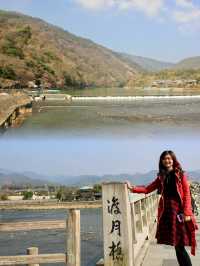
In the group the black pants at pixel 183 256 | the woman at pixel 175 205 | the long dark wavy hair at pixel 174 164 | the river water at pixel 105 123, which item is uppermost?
the long dark wavy hair at pixel 174 164

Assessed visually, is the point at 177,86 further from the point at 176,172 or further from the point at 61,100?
the point at 176,172

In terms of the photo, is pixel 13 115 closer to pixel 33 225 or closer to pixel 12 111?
pixel 12 111

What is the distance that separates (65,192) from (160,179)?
6208 centimetres

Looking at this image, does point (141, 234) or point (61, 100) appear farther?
point (61, 100)

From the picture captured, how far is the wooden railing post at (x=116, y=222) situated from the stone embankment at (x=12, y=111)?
94.3 ft

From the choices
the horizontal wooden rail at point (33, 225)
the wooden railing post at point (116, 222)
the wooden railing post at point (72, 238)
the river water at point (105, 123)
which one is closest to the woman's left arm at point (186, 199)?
the wooden railing post at point (116, 222)

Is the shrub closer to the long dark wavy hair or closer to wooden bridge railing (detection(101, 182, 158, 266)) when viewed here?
wooden bridge railing (detection(101, 182, 158, 266))

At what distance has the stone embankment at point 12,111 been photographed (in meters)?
34.9

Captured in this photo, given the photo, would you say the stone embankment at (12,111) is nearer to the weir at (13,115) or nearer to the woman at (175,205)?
the weir at (13,115)

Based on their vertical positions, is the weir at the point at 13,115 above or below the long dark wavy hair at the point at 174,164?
below

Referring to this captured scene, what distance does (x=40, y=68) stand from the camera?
3519 inches

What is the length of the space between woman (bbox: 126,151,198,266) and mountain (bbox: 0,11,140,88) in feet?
248

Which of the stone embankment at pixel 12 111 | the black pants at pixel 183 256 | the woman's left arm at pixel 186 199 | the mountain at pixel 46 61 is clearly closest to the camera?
the woman's left arm at pixel 186 199

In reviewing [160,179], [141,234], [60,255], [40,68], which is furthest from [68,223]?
[40,68]
